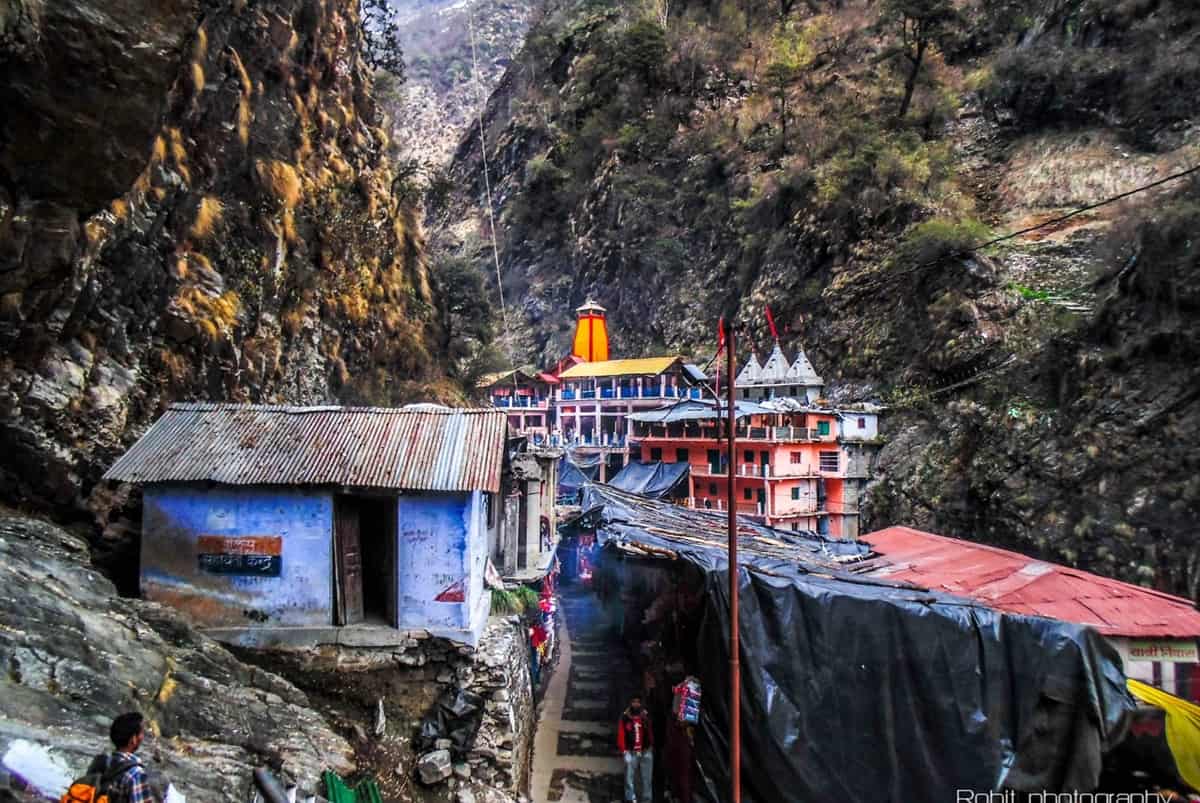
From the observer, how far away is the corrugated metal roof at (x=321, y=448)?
32.1 feet

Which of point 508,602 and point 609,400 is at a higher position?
point 609,400

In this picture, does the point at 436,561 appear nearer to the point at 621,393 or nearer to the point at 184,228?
the point at 184,228

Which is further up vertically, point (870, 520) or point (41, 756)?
point (41, 756)

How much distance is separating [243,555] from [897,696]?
944 cm

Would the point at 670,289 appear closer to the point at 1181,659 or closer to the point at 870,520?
the point at 870,520

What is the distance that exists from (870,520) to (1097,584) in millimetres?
21384

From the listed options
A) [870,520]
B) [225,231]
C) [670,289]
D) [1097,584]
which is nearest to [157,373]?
[225,231]

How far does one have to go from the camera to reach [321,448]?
411 inches

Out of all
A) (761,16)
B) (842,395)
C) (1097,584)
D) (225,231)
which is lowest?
(1097,584)

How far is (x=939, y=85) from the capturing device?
137ft

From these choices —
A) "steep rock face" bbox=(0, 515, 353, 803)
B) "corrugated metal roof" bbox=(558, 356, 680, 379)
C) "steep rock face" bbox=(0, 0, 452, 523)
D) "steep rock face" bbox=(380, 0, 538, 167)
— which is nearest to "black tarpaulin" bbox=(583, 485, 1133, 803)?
"steep rock face" bbox=(0, 515, 353, 803)

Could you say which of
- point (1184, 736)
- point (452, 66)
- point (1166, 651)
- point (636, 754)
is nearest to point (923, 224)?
point (1166, 651)

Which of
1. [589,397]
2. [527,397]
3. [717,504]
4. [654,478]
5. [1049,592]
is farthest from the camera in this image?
[527,397]

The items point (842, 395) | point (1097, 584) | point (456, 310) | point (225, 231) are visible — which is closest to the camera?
point (1097, 584)
